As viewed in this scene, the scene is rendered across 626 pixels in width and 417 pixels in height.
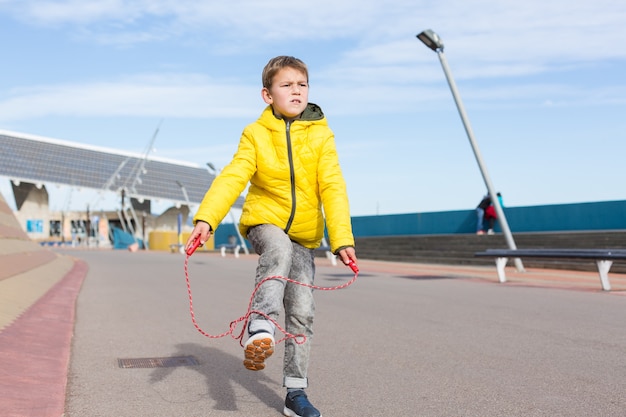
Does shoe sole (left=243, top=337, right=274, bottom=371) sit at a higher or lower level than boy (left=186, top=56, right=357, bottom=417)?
lower

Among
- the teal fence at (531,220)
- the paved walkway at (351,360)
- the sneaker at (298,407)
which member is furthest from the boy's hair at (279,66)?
the teal fence at (531,220)

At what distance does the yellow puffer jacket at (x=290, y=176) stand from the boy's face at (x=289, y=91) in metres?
0.08

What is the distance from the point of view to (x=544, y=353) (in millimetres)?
6203

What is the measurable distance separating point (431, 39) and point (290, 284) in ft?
49.5

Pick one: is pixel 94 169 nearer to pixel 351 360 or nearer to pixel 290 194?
pixel 351 360

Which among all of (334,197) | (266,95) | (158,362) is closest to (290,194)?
(334,197)

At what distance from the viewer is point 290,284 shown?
4.15 meters

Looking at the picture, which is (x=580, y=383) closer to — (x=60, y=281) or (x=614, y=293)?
(x=614, y=293)

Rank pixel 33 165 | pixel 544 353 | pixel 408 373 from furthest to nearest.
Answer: pixel 33 165, pixel 544 353, pixel 408 373

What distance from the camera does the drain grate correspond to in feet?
19.3

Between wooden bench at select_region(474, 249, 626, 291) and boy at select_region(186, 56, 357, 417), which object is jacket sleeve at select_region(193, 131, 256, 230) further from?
wooden bench at select_region(474, 249, 626, 291)

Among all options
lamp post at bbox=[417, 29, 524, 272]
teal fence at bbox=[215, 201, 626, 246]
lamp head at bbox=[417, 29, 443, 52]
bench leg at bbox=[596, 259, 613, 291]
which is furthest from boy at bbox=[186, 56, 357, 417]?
teal fence at bbox=[215, 201, 626, 246]

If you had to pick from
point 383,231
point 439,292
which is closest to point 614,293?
point 439,292

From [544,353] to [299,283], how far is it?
9.52ft
